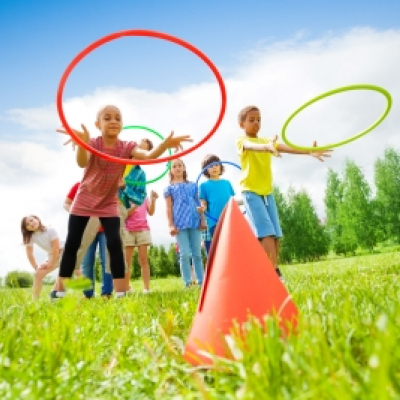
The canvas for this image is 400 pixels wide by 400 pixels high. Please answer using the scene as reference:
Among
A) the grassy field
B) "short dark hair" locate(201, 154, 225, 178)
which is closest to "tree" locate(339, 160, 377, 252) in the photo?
"short dark hair" locate(201, 154, 225, 178)

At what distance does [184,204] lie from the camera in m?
7.21

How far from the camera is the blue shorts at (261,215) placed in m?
5.10

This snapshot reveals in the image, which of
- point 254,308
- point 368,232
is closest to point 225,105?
point 254,308

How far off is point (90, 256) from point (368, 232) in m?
28.5

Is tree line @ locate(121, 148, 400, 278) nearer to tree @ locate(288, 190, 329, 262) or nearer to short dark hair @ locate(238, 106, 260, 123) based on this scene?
tree @ locate(288, 190, 329, 262)

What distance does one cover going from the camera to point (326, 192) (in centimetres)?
3553

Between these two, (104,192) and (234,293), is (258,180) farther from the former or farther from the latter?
(234,293)

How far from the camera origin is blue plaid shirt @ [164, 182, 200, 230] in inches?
279

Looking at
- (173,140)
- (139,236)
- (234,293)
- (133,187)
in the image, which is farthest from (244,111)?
(234,293)

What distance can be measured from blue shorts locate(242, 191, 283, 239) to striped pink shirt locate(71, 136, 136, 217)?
4.61 ft

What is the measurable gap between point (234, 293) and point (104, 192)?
316 centimetres

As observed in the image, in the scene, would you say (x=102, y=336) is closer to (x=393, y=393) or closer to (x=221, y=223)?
(x=221, y=223)

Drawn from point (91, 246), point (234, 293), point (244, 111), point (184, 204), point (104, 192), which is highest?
point (244, 111)

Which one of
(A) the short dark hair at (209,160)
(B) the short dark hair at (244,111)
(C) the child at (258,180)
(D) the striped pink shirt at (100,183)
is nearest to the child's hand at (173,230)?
(A) the short dark hair at (209,160)
